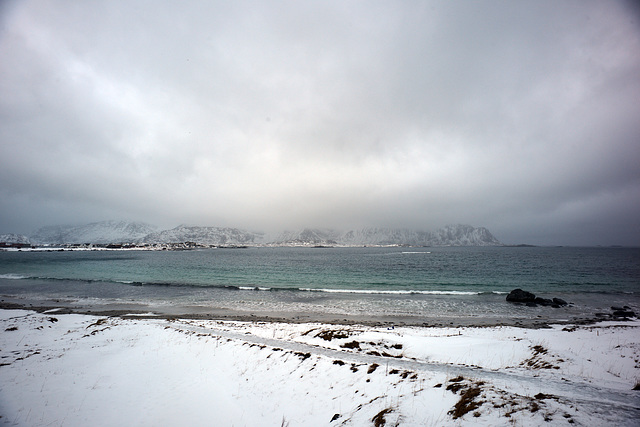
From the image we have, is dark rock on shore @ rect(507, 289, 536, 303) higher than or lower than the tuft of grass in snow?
lower

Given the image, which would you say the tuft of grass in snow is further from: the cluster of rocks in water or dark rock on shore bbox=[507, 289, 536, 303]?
dark rock on shore bbox=[507, 289, 536, 303]

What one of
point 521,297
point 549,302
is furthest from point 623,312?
point 521,297

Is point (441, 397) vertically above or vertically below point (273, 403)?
above

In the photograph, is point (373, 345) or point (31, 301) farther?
point (31, 301)

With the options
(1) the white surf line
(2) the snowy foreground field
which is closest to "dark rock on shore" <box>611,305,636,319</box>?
(2) the snowy foreground field

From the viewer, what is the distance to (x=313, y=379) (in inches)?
433

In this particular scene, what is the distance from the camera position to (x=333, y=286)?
49.4m

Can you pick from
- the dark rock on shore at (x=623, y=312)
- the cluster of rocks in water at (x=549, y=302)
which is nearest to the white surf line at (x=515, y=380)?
the dark rock on shore at (x=623, y=312)

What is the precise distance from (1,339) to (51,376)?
10779 millimetres

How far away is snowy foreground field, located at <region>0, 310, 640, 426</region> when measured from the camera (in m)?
7.33

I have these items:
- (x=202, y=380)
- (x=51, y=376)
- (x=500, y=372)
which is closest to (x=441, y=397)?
(x=500, y=372)

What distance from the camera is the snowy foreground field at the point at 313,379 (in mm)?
7332

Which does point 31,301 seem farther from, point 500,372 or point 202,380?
point 500,372

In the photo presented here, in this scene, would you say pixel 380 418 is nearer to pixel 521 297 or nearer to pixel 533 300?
pixel 521 297
